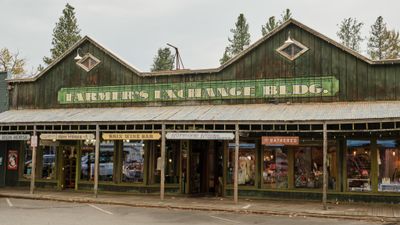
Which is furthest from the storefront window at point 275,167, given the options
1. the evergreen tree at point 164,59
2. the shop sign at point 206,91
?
the evergreen tree at point 164,59

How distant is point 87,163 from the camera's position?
24156 mm

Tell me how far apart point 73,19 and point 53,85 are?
3271 centimetres

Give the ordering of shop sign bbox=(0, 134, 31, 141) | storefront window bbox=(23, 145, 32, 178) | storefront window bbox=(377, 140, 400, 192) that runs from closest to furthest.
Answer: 1. storefront window bbox=(377, 140, 400, 192)
2. shop sign bbox=(0, 134, 31, 141)
3. storefront window bbox=(23, 145, 32, 178)

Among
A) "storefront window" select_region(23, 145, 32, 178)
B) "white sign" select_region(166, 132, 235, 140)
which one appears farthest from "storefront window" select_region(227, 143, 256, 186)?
"storefront window" select_region(23, 145, 32, 178)

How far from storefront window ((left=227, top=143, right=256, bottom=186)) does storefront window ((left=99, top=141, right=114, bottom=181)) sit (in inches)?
216

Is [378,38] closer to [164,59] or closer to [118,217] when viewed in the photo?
[164,59]

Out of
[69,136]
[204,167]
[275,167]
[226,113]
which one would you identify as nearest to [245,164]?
[275,167]

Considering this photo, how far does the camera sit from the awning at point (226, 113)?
1788 cm

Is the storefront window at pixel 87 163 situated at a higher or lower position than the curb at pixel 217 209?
higher

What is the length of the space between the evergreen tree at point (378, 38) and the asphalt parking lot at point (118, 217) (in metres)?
41.1

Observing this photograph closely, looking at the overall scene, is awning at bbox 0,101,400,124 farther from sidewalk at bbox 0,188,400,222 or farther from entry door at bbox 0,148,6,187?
sidewalk at bbox 0,188,400,222

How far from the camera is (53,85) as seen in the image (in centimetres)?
2508

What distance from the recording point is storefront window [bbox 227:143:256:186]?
69.7 ft

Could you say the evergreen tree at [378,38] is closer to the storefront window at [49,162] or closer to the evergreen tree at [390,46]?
the evergreen tree at [390,46]
